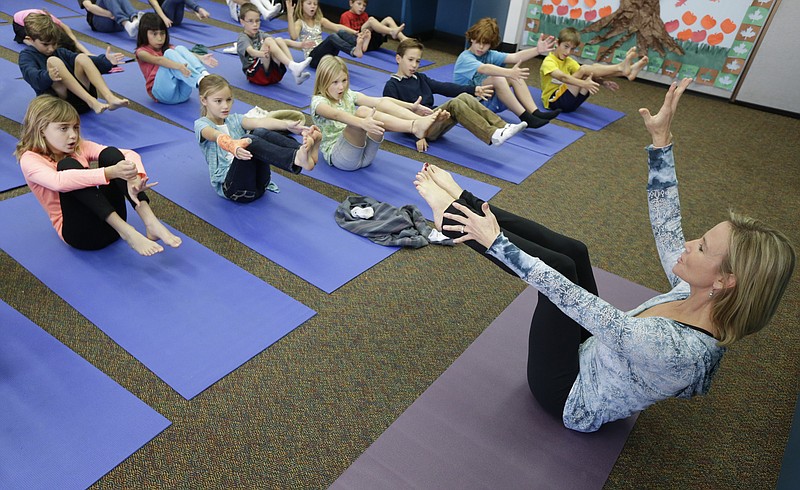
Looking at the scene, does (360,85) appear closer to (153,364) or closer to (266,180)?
(266,180)

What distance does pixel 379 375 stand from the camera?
2105mm

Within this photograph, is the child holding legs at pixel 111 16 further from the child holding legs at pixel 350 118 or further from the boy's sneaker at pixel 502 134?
the boy's sneaker at pixel 502 134

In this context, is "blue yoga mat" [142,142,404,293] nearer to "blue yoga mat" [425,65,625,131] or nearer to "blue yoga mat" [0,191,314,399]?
"blue yoga mat" [0,191,314,399]

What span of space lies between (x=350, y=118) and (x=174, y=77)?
70.9 inches

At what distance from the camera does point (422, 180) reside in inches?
72.5

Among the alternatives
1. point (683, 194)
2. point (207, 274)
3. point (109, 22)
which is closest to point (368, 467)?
point (207, 274)

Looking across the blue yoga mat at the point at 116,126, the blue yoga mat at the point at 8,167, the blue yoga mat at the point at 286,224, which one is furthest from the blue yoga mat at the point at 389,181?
the blue yoga mat at the point at 8,167

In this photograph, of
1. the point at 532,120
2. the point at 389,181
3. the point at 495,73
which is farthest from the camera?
the point at 532,120

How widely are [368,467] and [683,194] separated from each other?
3103 millimetres

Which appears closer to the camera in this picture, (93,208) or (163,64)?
(93,208)

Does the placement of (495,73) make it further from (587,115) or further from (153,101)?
(153,101)

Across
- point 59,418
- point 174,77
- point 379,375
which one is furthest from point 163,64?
point 379,375

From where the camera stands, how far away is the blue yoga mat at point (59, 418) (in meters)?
1.64

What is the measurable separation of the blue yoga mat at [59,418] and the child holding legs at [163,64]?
2.55 meters
